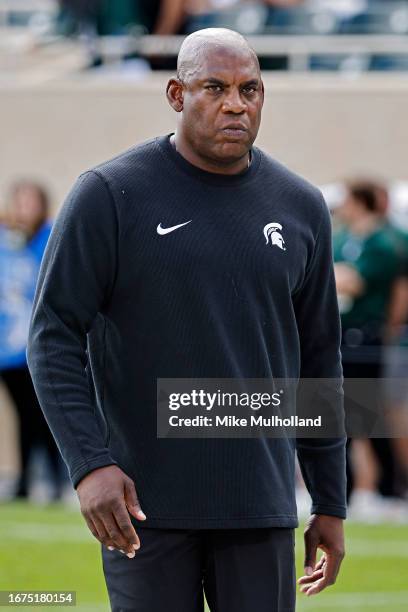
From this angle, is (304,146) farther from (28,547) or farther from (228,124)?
(228,124)

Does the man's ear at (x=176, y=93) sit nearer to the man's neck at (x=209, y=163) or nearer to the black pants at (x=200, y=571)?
the man's neck at (x=209, y=163)

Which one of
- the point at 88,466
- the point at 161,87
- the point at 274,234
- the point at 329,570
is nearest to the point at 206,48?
the point at 274,234

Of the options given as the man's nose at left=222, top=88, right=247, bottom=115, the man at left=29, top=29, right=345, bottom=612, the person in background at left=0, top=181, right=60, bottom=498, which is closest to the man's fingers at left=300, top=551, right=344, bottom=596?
the man at left=29, top=29, right=345, bottom=612

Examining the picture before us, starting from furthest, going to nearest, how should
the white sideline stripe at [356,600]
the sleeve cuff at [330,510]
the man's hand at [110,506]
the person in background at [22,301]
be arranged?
the person in background at [22,301] → the white sideline stripe at [356,600] → the sleeve cuff at [330,510] → the man's hand at [110,506]

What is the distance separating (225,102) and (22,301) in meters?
7.19

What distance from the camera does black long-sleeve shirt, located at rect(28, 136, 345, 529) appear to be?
343 cm

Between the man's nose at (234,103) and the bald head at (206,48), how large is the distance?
92 mm

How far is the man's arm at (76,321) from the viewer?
3357 mm

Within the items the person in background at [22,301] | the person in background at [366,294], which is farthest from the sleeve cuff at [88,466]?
Result: the person in background at [22,301]

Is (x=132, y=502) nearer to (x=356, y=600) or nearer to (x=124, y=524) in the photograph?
(x=124, y=524)

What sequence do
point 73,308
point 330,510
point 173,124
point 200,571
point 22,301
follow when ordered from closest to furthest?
point 73,308 < point 200,571 < point 330,510 < point 22,301 < point 173,124

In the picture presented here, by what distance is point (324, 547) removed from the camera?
3750mm

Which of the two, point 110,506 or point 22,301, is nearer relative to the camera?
point 110,506

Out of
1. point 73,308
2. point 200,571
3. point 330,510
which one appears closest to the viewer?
point 73,308
